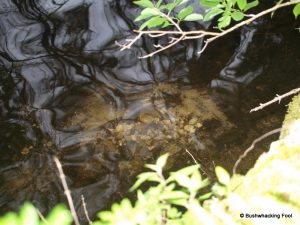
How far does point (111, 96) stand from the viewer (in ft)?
14.9

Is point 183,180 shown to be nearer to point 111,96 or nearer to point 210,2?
point 210,2

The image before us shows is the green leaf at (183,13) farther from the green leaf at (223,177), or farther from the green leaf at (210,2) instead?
the green leaf at (223,177)

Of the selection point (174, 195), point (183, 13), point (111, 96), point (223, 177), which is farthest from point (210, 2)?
point (111, 96)

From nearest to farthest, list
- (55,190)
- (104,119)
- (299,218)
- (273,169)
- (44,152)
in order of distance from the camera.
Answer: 1. (299,218)
2. (273,169)
3. (55,190)
4. (44,152)
5. (104,119)

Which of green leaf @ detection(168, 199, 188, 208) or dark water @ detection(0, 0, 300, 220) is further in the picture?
dark water @ detection(0, 0, 300, 220)

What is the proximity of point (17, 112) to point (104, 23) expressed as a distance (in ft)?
6.80

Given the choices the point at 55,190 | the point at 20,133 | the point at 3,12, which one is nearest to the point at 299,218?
the point at 55,190

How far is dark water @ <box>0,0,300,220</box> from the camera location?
381 centimetres

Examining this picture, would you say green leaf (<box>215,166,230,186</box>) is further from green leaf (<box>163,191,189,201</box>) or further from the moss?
green leaf (<box>163,191,189,201</box>)

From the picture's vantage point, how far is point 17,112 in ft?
14.3

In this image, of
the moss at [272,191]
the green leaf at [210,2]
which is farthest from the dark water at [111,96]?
the moss at [272,191]

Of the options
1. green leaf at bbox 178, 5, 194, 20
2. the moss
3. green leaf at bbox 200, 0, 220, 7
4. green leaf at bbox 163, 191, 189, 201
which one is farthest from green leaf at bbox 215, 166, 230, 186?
green leaf at bbox 200, 0, 220, 7

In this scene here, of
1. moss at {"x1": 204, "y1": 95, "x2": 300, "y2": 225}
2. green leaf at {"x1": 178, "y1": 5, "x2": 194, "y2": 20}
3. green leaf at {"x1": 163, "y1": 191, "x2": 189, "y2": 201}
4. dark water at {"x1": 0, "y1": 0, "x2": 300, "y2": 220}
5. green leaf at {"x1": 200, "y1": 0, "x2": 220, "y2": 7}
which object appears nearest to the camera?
moss at {"x1": 204, "y1": 95, "x2": 300, "y2": 225}

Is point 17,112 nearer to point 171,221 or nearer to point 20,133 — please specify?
point 20,133
